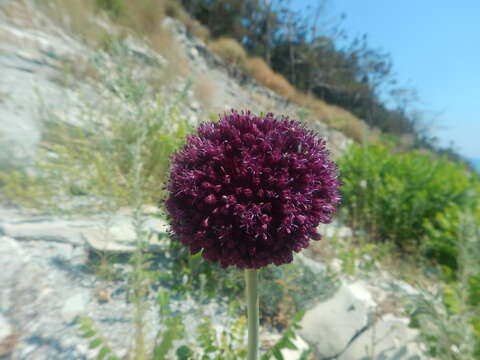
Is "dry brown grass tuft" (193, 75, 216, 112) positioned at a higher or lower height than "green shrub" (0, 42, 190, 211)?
higher

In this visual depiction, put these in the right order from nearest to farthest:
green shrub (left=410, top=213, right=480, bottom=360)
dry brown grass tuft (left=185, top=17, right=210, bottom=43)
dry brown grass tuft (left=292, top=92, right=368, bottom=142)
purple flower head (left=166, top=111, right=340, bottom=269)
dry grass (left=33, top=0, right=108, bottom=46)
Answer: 1. purple flower head (left=166, top=111, right=340, bottom=269)
2. green shrub (left=410, top=213, right=480, bottom=360)
3. dry grass (left=33, top=0, right=108, bottom=46)
4. dry brown grass tuft (left=185, top=17, right=210, bottom=43)
5. dry brown grass tuft (left=292, top=92, right=368, bottom=142)

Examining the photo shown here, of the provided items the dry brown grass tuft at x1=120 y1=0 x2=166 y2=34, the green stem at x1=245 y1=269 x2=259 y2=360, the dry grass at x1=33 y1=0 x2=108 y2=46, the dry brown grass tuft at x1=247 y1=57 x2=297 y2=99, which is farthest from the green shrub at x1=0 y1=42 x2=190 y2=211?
the dry brown grass tuft at x1=247 y1=57 x2=297 y2=99

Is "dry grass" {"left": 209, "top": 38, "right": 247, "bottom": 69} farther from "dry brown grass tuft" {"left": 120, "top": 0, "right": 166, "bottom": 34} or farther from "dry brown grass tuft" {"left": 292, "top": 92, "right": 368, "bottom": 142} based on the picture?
"dry brown grass tuft" {"left": 120, "top": 0, "right": 166, "bottom": 34}

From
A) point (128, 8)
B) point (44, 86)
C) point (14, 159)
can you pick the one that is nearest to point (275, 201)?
point (14, 159)

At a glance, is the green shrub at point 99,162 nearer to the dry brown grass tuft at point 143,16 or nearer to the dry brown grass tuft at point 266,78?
the dry brown grass tuft at point 143,16

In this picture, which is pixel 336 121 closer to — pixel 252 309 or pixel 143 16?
pixel 143 16

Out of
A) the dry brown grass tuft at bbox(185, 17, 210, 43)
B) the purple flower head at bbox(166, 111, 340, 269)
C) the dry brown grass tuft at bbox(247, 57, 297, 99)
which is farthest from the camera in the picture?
the dry brown grass tuft at bbox(247, 57, 297, 99)

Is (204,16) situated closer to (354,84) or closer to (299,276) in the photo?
(354,84)
